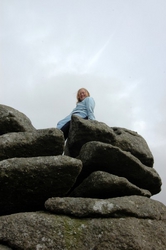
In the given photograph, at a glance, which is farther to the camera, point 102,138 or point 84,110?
point 84,110

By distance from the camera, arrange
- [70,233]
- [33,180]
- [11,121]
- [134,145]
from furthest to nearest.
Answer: [134,145] → [11,121] → [33,180] → [70,233]

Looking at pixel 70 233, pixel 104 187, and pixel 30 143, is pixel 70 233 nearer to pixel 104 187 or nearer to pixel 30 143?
pixel 104 187

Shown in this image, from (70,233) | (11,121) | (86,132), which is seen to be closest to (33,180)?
(70,233)

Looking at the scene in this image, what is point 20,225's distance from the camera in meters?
9.23

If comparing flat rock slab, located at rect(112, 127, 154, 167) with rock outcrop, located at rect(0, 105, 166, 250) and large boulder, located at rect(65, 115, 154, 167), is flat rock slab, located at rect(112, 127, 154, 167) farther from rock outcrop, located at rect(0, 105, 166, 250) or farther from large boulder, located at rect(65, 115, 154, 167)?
rock outcrop, located at rect(0, 105, 166, 250)

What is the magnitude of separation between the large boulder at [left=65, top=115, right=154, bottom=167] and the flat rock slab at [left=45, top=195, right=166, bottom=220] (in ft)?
11.1

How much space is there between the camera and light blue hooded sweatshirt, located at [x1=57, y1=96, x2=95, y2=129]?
15158mm

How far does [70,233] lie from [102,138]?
499 cm

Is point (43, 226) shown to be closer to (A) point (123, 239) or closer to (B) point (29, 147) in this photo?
(A) point (123, 239)

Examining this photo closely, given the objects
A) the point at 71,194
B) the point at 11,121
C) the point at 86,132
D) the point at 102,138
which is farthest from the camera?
the point at 102,138

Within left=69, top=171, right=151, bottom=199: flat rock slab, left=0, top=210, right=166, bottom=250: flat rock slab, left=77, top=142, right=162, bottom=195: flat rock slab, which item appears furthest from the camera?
left=77, top=142, right=162, bottom=195: flat rock slab

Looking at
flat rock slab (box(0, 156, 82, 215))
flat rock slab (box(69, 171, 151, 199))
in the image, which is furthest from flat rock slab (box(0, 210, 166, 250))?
flat rock slab (box(69, 171, 151, 199))

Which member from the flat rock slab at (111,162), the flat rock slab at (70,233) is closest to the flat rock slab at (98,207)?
the flat rock slab at (70,233)

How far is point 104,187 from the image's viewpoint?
37.0 ft
